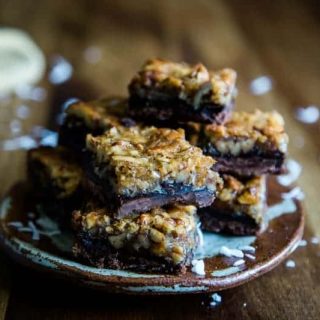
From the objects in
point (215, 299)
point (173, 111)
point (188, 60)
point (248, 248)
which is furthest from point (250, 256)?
point (188, 60)

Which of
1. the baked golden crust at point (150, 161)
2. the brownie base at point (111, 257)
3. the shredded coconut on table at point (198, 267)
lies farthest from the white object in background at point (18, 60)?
the shredded coconut on table at point (198, 267)

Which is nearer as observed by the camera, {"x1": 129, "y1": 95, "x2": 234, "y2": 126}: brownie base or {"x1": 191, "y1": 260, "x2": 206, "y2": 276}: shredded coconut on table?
{"x1": 191, "y1": 260, "x2": 206, "y2": 276}: shredded coconut on table

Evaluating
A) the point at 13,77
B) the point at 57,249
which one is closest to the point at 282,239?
the point at 57,249

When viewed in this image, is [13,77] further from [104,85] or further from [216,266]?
[216,266]

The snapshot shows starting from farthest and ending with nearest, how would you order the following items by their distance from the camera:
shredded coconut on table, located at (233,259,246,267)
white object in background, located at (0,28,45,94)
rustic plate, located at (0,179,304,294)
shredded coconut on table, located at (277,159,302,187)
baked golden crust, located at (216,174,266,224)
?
white object in background, located at (0,28,45,94) < shredded coconut on table, located at (277,159,302,187) < baked golden crust, located at (216,174,266,224) < shredded coconut on table, located at (233,259,246,267) < rustic plate, located at (0,179,304,294)

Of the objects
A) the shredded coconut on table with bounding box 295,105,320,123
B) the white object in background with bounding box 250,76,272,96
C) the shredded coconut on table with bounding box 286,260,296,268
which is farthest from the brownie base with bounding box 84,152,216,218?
the white object in background with bounding box 250,76,272,96

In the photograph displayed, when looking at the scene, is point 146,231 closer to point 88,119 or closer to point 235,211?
point 235,211

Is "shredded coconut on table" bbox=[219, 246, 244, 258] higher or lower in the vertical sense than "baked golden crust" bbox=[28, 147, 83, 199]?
lower

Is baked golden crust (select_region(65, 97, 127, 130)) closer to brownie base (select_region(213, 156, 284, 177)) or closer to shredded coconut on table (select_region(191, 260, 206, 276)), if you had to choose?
brownie base (select_region(213, 156, 284, 177))
